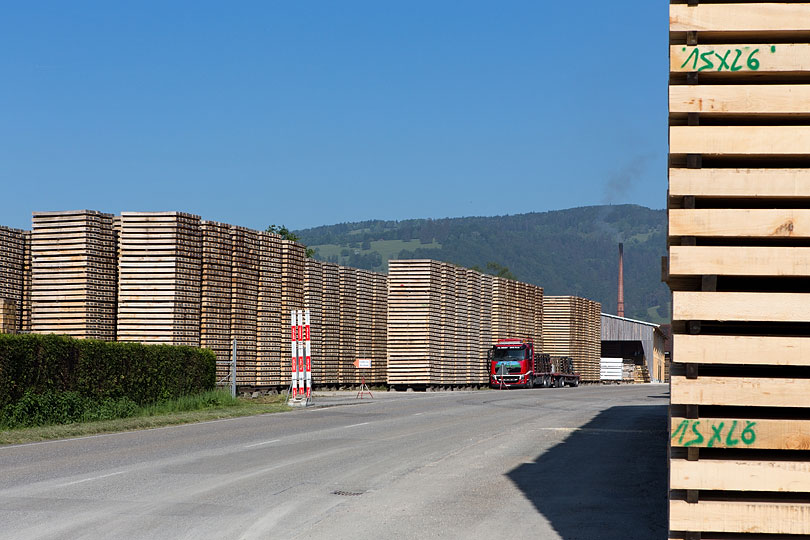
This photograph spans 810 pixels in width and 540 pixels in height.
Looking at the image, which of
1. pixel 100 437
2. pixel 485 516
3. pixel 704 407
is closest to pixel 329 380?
pixel 100 437

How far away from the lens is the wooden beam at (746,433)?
6.79m

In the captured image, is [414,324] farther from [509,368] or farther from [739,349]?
[739,349]

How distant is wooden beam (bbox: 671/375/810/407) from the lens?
6770 mm

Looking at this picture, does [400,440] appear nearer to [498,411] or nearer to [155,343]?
[498,411]

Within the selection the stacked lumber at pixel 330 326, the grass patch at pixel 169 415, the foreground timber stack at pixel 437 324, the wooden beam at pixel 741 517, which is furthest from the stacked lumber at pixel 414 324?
the wooden beam at pixel 741 517

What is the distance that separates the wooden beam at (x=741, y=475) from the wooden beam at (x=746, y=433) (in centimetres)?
11

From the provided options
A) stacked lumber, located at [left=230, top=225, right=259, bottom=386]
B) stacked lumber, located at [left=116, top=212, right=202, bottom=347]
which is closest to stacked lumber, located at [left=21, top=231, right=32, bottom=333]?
stacked lumber, located at [left=116, top=212, right=202, bottom=347]

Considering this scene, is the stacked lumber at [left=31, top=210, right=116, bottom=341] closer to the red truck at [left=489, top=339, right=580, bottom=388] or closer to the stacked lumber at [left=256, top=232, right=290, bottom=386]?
the stacked lumber at [left=256, top=232, right=290, bottom=386]

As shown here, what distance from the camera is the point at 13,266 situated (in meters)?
31.7

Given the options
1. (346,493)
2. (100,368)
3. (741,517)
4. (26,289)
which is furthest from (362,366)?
(741,517)

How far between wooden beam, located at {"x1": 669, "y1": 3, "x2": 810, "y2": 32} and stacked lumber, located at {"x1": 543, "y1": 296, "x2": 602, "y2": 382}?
5687 centimetres

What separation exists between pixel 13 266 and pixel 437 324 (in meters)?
20.9

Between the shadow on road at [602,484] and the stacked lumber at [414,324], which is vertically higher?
the stacked lumber at [414,324]

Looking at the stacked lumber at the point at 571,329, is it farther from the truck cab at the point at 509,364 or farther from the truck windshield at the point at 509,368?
the truck windshield at the point at 509,368
